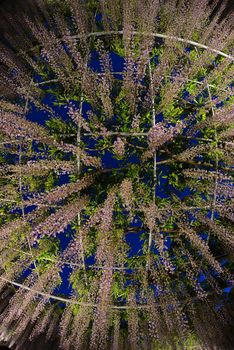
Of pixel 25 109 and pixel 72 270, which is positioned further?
pixel 72 270

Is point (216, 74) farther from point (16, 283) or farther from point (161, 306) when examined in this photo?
point (16, 283)

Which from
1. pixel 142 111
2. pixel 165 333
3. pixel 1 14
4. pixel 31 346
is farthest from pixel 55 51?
pixel 31 346

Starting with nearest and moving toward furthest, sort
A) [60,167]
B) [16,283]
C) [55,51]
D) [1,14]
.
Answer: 1. [60,167]
2. [55,51]
3. [16,283]
4. [1,14]

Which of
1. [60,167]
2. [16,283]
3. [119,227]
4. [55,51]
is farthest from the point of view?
[16,283]

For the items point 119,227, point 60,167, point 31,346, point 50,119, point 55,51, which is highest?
point 55,51

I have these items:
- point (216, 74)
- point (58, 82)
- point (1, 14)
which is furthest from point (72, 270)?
point (1, 14)

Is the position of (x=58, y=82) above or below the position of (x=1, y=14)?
below

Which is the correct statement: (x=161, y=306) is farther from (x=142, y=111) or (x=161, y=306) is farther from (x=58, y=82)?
(x=58, y=82)
